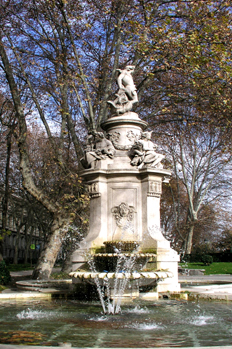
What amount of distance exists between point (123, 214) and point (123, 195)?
18.2 inches

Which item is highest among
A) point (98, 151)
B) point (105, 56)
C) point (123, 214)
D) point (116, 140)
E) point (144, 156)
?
point (105, 56)

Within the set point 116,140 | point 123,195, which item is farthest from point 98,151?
point 123,195

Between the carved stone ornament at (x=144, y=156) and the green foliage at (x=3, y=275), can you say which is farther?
the green foliage at (x=3, y=275)

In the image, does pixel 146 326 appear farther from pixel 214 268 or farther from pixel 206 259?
pixel 206 259

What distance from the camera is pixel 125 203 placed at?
393 inches

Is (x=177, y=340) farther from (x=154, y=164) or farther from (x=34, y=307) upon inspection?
(x=154, y=164)

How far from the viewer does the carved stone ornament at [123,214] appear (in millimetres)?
9914

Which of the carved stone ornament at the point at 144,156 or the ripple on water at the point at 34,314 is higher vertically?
the carved stone ornament at the point at 144,156

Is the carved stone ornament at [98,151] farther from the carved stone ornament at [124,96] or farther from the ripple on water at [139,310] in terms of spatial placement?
the ripple on water at [139,310]

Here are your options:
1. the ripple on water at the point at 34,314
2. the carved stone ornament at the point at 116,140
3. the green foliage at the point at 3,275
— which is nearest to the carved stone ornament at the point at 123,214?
the carved stone ornament at the point at 116,140

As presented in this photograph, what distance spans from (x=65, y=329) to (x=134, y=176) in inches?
202

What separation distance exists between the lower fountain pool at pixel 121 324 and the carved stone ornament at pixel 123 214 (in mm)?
2201

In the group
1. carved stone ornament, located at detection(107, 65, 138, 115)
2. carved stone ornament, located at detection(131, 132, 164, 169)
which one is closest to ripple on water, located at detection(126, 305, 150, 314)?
carved stone ornament, located at detection(131, 132, 164, 169)

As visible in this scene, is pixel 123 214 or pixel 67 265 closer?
pixel 123 214
